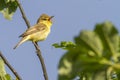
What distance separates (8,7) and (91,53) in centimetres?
274

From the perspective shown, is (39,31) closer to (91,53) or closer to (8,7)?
(8,7)

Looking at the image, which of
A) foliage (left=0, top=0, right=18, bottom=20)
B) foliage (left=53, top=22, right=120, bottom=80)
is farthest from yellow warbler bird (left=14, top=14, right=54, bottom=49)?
foliage (left=53, top=22, right=120, bottom=80)

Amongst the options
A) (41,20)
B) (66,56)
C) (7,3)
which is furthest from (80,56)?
(41,20)

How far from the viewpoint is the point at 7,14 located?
3.75 metres

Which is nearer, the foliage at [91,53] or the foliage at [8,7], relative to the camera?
the foliage at [91,53]

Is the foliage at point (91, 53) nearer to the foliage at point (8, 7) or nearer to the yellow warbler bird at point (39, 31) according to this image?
the foliage at point (8, 7)

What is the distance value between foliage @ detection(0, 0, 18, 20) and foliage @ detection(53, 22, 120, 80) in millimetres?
2552

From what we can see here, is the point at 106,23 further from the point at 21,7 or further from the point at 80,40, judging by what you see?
the point at 21,7

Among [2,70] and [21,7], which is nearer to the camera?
[2,70]

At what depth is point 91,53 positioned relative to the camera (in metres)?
1.04

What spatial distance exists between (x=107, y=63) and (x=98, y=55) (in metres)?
0.04

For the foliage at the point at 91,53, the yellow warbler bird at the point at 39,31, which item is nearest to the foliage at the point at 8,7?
the foliage at the point at 91,53

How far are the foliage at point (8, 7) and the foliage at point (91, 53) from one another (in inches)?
100

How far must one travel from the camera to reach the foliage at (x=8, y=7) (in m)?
3.55
